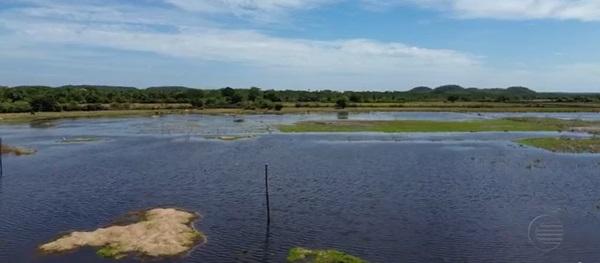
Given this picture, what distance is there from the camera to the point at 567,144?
221 feet

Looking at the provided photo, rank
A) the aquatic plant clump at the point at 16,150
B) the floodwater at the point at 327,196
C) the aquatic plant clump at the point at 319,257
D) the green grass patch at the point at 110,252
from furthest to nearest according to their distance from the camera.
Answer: the aquatic plant clump at the point at 16,150 < the floodwater at the point at 327,196 < the green grass patch at the point at 110,252 < the aquatic plant clump at the point at 319,257

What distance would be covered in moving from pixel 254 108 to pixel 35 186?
11049 centimetres

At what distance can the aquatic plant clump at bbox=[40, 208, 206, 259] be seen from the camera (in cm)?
2797

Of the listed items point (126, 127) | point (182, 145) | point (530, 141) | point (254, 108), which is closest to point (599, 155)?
point (530, 141)

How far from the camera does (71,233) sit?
31.0 metres

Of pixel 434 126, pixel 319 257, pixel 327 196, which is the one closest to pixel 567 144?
pixel 434 126

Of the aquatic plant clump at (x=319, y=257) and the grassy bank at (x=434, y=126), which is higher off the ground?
the grassy bank at (x=434, y=126)

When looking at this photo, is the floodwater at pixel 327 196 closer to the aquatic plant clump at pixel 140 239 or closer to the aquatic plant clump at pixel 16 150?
the aquatic plant clump at pixel 140 239

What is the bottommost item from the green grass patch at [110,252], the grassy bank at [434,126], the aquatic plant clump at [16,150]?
the green grass patch at [110,252]

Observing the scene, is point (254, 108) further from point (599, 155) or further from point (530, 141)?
point (599, 155)

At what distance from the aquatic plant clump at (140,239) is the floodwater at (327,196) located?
0.86 m

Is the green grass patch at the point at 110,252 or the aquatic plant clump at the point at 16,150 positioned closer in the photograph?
the green grass patch at the point at 110,252

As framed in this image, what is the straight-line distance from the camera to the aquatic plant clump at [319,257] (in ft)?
85.1

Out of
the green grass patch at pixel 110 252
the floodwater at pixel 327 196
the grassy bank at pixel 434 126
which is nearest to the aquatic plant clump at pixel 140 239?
the green grass patch at pixel 110 252
